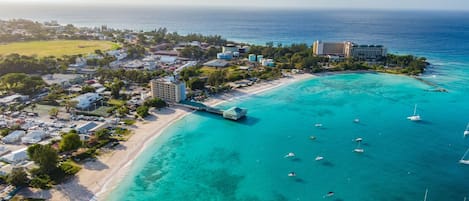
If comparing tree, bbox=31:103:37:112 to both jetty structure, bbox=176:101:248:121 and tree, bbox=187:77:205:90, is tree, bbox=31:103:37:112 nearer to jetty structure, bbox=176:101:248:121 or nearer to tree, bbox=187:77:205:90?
jetty structure, bbox=176:101:248:121

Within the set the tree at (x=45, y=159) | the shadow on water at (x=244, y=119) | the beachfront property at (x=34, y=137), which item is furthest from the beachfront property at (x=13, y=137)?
the shadow on water at (x=244, y=119)

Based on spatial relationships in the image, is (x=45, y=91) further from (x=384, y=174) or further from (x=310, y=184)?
(x=384, y=174)

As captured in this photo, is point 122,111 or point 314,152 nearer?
point 314,152

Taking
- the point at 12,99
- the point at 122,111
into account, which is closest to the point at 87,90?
the point at 12,99

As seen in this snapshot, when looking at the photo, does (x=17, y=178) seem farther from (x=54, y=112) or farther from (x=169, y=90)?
(x=169, y=90)

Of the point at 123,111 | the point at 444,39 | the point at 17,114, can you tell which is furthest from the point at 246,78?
the point at 444,39

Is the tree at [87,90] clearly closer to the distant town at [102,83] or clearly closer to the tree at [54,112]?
the distant town at [102,83]
